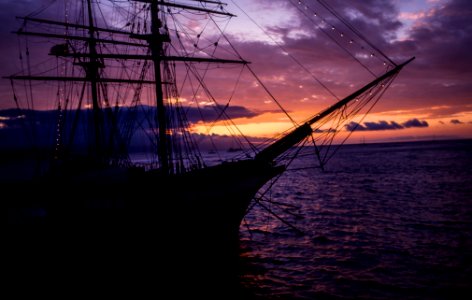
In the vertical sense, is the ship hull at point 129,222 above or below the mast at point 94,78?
below

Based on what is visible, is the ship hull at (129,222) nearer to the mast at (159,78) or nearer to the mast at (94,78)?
the mast at (159,78)

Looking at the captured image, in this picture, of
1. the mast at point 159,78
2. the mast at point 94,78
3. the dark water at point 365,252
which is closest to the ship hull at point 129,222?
the mast at point 159,78

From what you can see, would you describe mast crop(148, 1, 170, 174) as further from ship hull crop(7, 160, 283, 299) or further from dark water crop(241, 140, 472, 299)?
dark water crop(241, 140, 472, 299)

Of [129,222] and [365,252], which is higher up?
[129,222]

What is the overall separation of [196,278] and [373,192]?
30288 mm

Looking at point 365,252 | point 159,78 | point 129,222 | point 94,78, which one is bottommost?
point 365,252

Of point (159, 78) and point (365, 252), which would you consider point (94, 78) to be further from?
point (365, 252)

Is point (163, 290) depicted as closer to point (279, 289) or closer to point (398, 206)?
point (279, 289)

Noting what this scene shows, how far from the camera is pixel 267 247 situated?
17.8 metres

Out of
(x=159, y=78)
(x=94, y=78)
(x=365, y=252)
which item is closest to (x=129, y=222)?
(x=159, y=78)

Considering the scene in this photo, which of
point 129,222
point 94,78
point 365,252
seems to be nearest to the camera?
point 129,222

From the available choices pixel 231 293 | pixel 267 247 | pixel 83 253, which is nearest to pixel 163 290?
pixel 231 293

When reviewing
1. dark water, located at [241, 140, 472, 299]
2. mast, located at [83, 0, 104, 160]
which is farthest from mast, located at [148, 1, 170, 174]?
mast, located at [83, 0, 104, 160]

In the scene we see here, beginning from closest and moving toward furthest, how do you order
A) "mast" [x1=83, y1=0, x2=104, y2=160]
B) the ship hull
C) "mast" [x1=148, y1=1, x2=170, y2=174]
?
the ship hull
"mast" [x1=148, y1=1, x2=170, y2=174]
"mast" [x1=83, y1=0, x2=104, y2=160]
